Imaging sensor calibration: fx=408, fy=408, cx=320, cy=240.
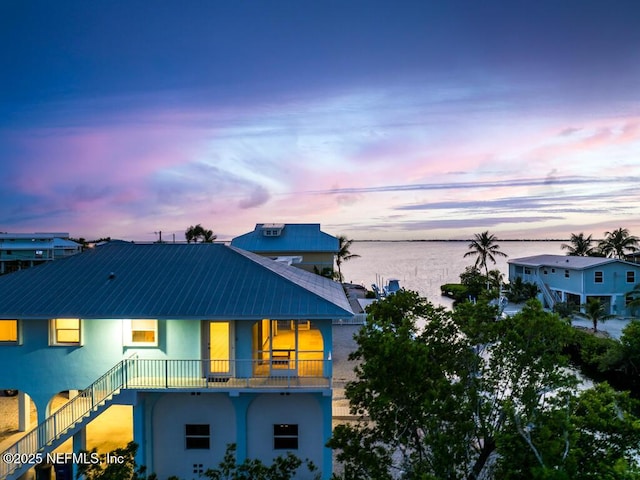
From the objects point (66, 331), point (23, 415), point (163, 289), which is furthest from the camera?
point (23, 415)

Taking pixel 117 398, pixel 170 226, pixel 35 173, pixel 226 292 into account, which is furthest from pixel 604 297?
pixel 170 226

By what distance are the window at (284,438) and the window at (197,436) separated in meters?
2.44

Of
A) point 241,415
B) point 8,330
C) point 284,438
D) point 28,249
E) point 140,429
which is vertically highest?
point 28,249

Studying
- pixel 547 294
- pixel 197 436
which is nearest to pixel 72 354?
pixel 197 436

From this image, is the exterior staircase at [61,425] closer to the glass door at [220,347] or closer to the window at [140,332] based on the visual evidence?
the window at [140,332]

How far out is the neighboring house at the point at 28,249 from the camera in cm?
7388

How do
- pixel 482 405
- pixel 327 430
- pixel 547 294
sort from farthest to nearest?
1. pixel 547 294
2. pixel 327 430
3. pixel 482 405

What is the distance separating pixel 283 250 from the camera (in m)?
45.9

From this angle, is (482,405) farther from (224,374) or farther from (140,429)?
(140,429)

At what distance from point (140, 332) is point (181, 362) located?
80.8 inches

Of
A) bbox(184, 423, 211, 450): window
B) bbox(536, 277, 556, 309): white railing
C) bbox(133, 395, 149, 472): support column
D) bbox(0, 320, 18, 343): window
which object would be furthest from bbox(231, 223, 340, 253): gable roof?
bbox(133, 395, 149, 472): support column

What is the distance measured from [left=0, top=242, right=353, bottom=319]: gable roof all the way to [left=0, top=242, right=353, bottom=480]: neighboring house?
5 centimetres

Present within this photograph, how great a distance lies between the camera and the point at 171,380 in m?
14.4

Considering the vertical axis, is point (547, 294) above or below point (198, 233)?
below
